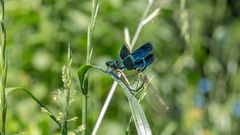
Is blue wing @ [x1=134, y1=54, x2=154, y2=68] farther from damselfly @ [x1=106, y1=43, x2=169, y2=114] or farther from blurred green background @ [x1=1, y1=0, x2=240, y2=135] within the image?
blurred green background @ [x1=1, y1=0, x2=240, y2=135]

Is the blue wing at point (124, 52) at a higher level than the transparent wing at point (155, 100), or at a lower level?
higher

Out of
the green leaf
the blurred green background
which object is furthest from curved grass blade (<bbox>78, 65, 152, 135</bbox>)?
the blurred green background

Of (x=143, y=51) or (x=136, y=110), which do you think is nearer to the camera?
(x=136, y=110)

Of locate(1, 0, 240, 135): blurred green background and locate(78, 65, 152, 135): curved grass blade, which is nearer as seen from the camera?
locate(78, 65, 152, 135): curved grass blade

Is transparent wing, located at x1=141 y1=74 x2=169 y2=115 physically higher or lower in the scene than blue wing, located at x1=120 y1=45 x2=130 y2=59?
lower

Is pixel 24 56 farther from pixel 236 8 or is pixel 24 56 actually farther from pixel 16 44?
pixel 236 8

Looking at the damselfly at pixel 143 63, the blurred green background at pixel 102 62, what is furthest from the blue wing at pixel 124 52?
the blurred green background at pixel 102 62

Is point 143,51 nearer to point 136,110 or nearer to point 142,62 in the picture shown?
point 142,62

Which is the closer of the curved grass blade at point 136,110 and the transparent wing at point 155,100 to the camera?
the curved grass blade at point 136,110

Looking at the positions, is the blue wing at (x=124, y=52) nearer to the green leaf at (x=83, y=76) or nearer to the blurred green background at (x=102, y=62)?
the green leaf at (x=83, y=76)

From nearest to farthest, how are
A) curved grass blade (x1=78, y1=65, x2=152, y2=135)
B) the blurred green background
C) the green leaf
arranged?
curved grass blade (x1=78, y1=65, x2=152, y2=135)
the green leaf
the blurred green background

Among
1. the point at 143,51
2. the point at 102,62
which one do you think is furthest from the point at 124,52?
the point at 102,62

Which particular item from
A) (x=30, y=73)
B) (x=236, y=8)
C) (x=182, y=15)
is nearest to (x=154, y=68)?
(x=30, y=73)
